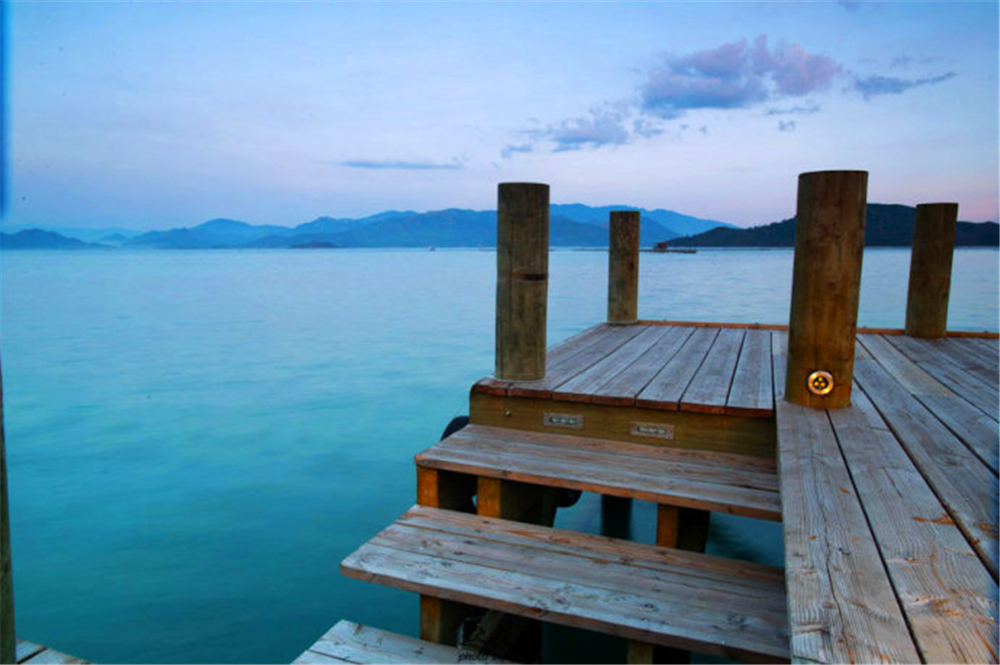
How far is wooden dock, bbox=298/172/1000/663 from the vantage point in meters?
1.77

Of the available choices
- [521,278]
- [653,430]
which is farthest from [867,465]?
[521,278]

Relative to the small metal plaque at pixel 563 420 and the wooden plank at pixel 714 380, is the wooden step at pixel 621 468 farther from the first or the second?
the wooden plank at pixel 714 380

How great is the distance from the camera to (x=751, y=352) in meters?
5.59

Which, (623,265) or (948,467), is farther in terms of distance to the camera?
(623,265)

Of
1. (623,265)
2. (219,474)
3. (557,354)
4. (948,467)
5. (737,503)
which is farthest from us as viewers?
(219,474)

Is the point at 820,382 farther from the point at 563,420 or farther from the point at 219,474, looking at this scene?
the point at 219,474

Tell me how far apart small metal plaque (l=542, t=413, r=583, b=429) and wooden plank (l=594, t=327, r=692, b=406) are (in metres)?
0.18

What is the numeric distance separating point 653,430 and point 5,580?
10.1ft

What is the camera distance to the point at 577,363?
4.98 metres

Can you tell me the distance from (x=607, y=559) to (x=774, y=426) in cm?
130

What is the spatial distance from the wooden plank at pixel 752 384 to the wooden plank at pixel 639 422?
0.06m

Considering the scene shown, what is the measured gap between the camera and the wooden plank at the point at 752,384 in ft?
12.0

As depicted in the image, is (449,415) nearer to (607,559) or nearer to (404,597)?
(404,597)

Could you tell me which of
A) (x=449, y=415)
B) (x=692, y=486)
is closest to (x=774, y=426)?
(x=692, y=486)
